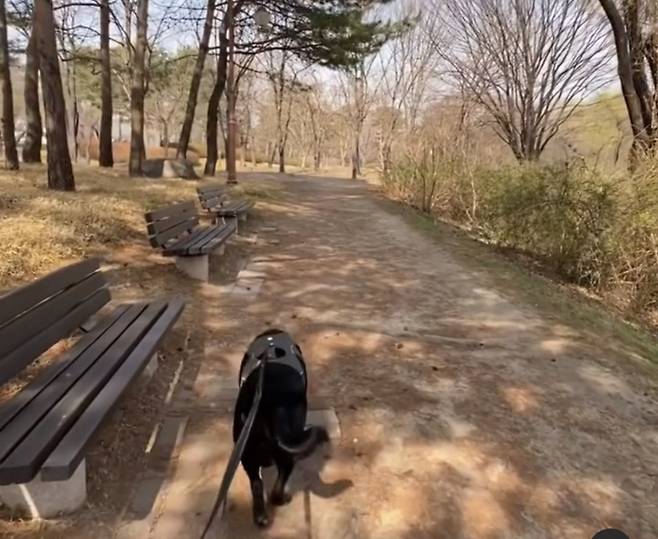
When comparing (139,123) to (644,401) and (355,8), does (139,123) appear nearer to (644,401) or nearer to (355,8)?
(355,8)

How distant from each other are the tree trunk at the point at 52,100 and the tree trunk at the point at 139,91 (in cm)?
541

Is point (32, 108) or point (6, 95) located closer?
point (6, 95)

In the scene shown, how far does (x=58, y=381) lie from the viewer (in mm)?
2281

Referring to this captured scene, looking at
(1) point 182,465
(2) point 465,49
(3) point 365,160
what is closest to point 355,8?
(2) point 465,49

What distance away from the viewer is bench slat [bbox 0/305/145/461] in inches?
71.8

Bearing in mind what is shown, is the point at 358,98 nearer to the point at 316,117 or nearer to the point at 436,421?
the point at 316,117

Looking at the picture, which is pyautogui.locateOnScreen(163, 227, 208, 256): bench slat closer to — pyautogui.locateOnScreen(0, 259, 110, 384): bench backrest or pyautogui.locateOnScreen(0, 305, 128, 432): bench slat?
pyautogui.locateOnScreen(0, 259, 110, 384): bench backrest

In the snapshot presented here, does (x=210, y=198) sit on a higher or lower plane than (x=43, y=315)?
higher

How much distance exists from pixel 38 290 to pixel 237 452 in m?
1.46

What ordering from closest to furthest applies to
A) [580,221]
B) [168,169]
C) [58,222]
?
[58,222]
[580,221]
[168,169]

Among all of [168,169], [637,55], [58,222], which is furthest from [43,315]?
[168,169]

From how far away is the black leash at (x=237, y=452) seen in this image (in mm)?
1639

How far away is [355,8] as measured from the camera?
14422 mm

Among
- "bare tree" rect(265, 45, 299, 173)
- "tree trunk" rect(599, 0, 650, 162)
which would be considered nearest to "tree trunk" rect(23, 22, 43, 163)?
"bare tree" rect(265, 45, 299, 173)
